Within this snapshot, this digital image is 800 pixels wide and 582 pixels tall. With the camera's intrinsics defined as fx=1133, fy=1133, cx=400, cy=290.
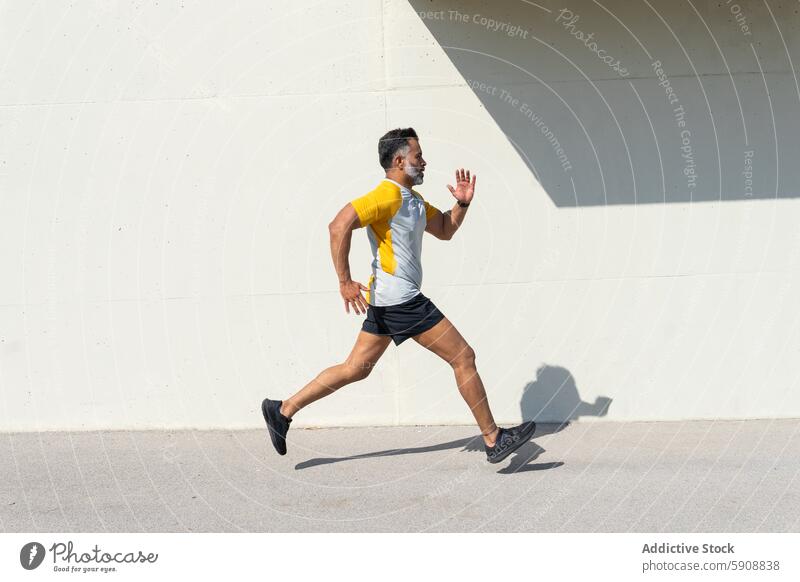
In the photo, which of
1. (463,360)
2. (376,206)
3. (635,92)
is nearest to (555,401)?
(463,360)

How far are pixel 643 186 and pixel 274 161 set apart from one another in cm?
238

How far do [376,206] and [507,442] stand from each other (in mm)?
1478

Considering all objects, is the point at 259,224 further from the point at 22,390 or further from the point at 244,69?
the point at 22,390

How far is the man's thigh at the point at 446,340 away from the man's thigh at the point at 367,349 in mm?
249

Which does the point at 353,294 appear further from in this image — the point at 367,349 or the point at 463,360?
the point at 463,360

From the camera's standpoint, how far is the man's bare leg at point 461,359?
6.16 meters

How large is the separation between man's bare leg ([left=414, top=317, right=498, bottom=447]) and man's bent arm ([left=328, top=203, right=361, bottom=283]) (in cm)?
58

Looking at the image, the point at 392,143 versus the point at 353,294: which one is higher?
the point at 392,143

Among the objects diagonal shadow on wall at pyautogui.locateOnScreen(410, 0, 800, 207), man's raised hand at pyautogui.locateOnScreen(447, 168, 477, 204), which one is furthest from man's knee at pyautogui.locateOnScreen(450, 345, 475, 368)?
diagonal shadow on wall at pyautogui.locateOnScreen(410, 0, 800, 207)

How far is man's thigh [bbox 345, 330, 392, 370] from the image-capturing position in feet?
20.7

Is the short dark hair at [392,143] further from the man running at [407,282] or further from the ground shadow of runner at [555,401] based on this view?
the ground shadow of runner at [555,401]

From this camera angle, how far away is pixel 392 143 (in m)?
6.18

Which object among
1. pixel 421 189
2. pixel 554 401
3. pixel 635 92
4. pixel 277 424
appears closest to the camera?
pixel 277 424

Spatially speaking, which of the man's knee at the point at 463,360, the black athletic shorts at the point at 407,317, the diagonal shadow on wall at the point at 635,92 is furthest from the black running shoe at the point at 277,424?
the diagonal shadow on wall at the point at 635,92
